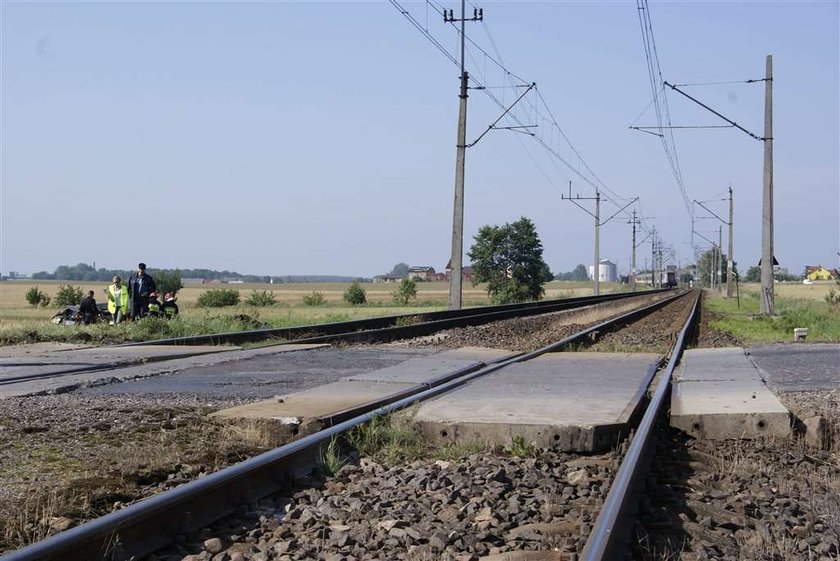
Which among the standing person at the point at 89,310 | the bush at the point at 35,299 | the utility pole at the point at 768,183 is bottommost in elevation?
the bush at the point at 35,299

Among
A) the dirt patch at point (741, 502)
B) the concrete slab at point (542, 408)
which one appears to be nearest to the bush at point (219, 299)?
the concrete slab at point (542, 408)

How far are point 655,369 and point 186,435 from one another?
332 inches

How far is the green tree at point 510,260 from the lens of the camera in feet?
260

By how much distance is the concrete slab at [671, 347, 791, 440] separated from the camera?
8.70m

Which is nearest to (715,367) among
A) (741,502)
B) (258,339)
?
(741,502)

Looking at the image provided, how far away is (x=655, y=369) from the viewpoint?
14.9 metres

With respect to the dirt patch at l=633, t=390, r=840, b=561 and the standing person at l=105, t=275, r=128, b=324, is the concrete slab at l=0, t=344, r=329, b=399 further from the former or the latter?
→ the standing person at l=105, t=275, r=128, b=324

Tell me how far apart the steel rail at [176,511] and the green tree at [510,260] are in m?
71.6

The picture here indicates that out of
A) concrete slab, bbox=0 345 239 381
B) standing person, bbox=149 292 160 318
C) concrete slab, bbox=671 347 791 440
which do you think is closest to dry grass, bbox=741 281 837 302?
standing person, bbox=149 292 160 318

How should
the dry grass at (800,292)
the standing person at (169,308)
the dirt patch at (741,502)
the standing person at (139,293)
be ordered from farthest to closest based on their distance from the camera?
the dry grass at (800,292)
the standing person at (169,308)
the standing person at (139,293)
the dirt patch at (741,502)

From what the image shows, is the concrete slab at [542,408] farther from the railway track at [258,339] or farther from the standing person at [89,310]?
the standing person at [89,310]

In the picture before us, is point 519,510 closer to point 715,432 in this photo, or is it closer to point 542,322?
point 715,432

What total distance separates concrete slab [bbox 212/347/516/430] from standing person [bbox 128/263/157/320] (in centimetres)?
1178

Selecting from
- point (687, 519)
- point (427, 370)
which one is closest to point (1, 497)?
point (687, 519)
